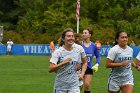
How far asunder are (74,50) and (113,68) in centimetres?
147

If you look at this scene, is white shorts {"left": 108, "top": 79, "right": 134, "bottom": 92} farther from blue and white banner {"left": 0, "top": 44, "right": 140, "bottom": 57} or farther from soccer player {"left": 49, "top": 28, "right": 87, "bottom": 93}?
blue and white banner {"left": 0, "top": 44, "right": 140, "bottom": 57}

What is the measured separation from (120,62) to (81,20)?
5288 centimetres

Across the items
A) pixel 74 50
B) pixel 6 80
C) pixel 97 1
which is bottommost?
pixel 6 80

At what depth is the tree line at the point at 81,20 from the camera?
62.5m

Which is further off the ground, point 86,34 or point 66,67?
point 86,34

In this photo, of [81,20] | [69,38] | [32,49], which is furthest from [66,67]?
[81,20]

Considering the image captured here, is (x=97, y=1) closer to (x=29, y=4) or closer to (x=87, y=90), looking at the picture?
(x=29, y=4)

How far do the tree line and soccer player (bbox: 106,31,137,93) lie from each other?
4915cm

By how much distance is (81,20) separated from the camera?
6397 cm

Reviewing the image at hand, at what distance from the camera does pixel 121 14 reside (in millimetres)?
66688

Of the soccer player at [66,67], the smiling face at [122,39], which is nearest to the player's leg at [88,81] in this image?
the smiling face at [122,39]

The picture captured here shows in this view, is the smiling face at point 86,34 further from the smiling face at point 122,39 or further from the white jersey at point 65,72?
the white jersey at point 65,72

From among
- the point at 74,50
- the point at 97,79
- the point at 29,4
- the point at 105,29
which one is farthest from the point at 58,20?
the point at 74,50

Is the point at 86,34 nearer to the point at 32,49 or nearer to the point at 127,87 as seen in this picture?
the point at 127,87
